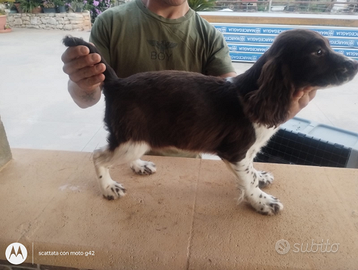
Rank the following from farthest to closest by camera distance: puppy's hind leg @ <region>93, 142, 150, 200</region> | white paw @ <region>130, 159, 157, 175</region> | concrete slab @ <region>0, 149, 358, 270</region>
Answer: white paw @ <region>130, 159, 157, 175</region>, puppy's hind leg @ <region>93, 142, 150, 200</region>, concrete slab @ <region>0, 149, 358, 270</region>

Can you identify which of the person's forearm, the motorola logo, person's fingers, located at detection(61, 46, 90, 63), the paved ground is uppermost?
person's fingers, located at detection(61, 46, 90, 63)

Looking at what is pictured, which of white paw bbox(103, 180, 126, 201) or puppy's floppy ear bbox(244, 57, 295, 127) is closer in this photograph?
puppy's floppy ear bbox(244, 57, 295, 127)

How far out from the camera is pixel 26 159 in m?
2.19

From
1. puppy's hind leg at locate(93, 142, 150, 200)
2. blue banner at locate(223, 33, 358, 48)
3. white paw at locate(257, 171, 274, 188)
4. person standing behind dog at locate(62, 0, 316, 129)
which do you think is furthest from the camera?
blue banner at locate(223, 33, 358, 48)

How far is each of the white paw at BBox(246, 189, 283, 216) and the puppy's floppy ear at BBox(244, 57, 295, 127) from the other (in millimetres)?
480

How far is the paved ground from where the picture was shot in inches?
Answer: 164

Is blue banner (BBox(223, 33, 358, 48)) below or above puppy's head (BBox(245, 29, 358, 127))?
below

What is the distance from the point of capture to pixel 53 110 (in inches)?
199

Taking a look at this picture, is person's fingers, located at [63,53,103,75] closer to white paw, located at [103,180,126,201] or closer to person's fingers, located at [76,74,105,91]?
person's fingers, located at [76,74,105,91]

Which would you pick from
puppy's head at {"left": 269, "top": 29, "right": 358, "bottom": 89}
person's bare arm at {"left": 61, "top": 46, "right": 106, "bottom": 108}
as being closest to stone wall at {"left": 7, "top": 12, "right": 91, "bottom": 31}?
person's bare arm at {"left": 61, "top": 46, "right": 106, "bottom": 108}

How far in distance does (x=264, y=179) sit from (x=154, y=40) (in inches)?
48.0

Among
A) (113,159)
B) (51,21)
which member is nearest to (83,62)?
(113,159)

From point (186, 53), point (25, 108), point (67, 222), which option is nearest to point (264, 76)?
point (186, 53)

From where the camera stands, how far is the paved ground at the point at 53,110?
13.7 feet
